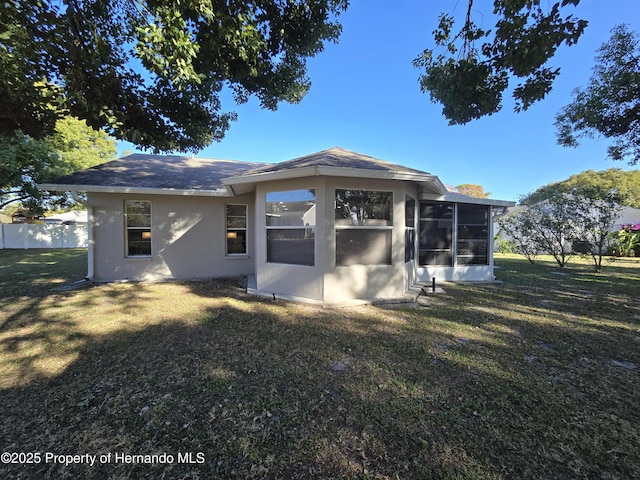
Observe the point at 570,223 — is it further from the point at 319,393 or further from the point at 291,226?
the point at 319,393

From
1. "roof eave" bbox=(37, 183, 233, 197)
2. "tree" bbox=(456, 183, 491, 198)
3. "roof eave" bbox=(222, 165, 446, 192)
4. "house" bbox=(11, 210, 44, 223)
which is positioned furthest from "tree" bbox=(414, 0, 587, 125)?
"tree" bbox=(456, 183, 491, 198)

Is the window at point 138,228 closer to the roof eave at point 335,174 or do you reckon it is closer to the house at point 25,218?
the roof eave at point 335,174

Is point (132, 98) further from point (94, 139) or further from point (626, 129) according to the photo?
point (94, 139)

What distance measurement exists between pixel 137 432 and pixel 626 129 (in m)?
13.1

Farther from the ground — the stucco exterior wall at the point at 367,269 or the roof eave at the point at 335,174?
the roof eave at the point at 335,174

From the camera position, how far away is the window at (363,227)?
18.6 ft

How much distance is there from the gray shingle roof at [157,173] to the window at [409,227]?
5.66 m

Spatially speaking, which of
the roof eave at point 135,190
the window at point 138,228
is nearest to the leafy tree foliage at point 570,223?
the roof eave at point 135,190

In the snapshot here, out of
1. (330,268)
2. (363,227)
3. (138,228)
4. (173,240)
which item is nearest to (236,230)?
(173,240)

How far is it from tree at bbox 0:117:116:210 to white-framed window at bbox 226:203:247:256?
1053 cm

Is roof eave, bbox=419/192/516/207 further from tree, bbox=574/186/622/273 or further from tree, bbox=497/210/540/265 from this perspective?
tree, bbox=574/186/622/273

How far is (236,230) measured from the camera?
29.4 ft

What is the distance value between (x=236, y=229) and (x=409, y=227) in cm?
555

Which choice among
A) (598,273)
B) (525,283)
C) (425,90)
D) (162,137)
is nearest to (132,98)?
(162,137)
